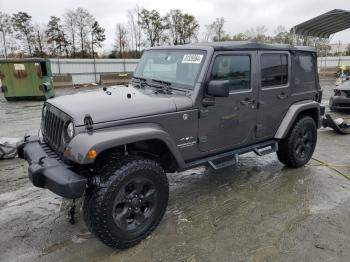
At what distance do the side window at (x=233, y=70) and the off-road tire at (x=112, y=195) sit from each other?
1.37m

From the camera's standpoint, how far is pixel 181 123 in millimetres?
3449

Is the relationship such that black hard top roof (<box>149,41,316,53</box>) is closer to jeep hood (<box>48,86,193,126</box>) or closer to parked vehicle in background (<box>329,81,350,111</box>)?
jeep hood (<box>48,86,193,126</box>)

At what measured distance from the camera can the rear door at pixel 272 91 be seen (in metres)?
4.33

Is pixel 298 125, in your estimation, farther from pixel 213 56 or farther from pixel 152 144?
pixel 152 144

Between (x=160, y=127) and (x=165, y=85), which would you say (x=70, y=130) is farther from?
(x=165, y=85)

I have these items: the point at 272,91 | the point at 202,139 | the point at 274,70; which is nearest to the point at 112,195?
the point at 202,139

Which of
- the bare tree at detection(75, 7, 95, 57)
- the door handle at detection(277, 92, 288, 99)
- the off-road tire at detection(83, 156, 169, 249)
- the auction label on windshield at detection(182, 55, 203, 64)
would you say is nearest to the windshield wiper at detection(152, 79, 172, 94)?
the auction label on windshield at detection(182, 55, 203, 64)

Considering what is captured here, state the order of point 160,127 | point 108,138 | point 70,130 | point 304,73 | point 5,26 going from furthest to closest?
point 5,26, point 304,73, point 160,127, point 70,130, point 108,138

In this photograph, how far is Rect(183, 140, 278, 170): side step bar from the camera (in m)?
3.81

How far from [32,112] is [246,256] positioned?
1008cm

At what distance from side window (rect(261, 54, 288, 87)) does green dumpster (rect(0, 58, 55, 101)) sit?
39.0 ft

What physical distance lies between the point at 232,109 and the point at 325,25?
76.1 feet

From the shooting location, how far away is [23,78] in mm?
14164

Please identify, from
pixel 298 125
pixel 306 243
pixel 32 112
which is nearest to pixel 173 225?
pixel 306 243
